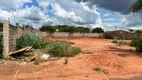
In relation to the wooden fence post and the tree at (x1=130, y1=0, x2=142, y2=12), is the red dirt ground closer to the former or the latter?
the wooden fence post

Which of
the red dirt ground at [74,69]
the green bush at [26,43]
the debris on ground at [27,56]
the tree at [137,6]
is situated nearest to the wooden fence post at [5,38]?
the debris on ground at [27,56]

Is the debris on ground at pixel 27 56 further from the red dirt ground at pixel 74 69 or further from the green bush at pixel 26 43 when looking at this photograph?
the green bush at pixel 26 43

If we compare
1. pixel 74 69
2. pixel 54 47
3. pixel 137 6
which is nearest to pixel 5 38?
pixel 54 47

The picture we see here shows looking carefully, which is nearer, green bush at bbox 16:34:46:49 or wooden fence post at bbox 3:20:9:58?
wooden fence post at bbox 3:20:9:58

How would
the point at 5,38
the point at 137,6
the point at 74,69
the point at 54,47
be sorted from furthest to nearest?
the point at 137,6 < the point at 54,47 < the point at 5,38 < the point at 74,69

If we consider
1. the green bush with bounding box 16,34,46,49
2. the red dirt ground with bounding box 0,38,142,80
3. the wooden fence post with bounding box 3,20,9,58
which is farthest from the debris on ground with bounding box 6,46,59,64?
the green bush with bounding box 16,34,46,49

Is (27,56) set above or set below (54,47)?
below

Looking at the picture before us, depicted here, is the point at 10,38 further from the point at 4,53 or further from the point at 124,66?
the point at 124,66

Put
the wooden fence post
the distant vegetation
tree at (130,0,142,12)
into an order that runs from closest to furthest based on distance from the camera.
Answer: the wooden fence post → the distant vegetation → tree at (130,0,142,12)

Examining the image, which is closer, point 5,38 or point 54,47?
point 5,38

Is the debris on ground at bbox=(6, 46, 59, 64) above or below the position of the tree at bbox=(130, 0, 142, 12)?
below

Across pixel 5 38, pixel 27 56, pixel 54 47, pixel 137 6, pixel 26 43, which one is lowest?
pixel 27 56

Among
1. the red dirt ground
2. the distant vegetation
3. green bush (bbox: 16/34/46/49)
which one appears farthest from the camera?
green bush (bbox: 16/34/46/49)

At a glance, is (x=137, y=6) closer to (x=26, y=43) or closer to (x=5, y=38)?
(x=26, y=43)
